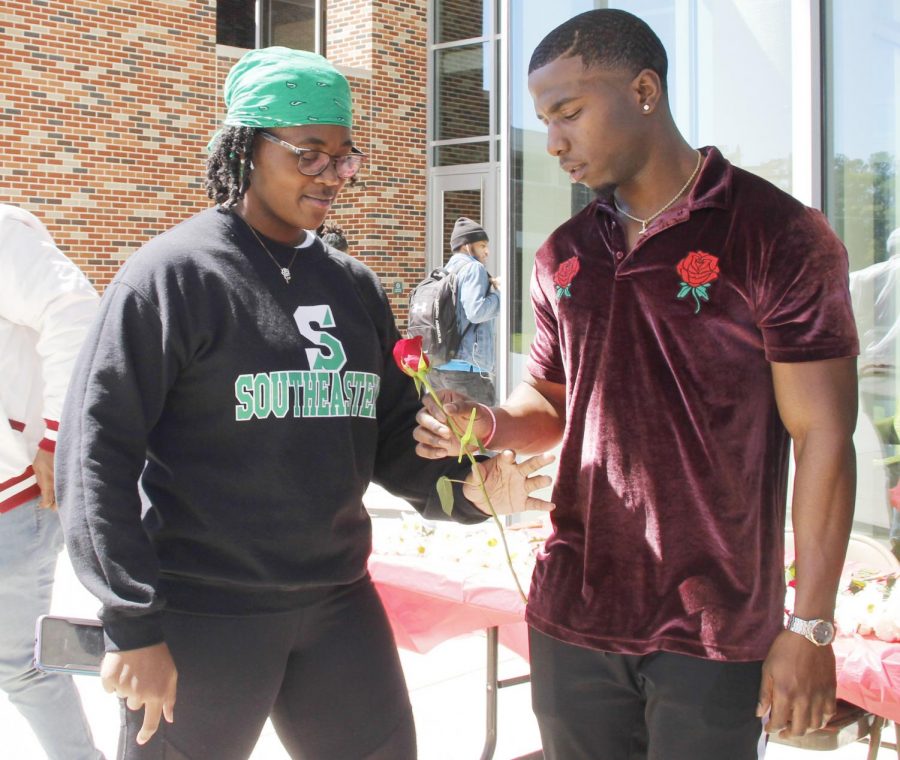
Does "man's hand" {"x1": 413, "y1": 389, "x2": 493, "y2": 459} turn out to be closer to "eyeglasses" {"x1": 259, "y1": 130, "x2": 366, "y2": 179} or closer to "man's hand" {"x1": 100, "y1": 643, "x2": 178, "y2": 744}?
"eyeglasses" {"x1": 259, "y1": 130, "x2": 366, "y2": 179}

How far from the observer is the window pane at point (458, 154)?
53.3ft

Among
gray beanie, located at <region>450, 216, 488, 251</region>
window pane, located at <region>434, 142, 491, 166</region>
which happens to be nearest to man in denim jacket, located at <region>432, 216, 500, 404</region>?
gray beanie, located at <region>450, 216, 488, 251</region>

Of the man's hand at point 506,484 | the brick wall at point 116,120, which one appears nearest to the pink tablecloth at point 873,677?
the man's hand at point 506,484

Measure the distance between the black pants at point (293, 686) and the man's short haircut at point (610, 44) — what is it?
1.17 m

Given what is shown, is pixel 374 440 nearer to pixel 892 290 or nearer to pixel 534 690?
pixel 534 690

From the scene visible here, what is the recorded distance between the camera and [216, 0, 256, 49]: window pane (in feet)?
48.6

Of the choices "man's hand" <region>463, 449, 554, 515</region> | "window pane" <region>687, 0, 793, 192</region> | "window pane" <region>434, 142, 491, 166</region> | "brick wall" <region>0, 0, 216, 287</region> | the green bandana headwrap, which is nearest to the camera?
the green bandana headwrap

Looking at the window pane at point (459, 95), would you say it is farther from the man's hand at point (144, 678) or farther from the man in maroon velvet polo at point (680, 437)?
the man's hand at point (144, 678)

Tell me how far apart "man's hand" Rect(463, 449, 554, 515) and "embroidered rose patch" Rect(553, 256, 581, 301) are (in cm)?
39

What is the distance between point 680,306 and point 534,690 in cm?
79

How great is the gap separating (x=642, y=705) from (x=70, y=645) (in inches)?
41.7

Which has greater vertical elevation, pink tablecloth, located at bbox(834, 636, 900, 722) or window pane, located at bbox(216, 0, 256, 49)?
window pane, located at bbox(216, 0, 256, 49)

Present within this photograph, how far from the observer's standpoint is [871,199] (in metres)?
4.79

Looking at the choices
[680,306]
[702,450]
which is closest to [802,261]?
[680,306]
